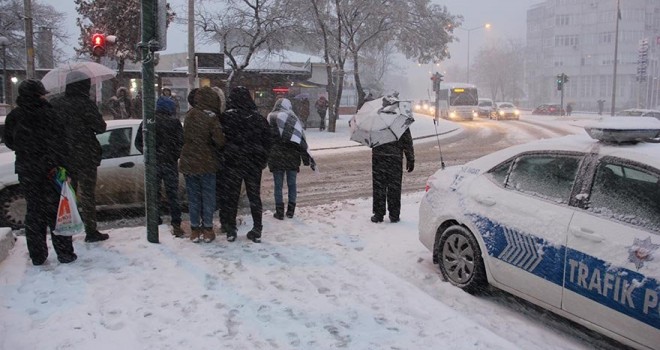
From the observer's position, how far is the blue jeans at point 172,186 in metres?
6.61

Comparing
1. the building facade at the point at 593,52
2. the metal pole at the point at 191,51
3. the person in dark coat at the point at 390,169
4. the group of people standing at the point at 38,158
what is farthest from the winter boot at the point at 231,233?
the building facade at the point at 593,52

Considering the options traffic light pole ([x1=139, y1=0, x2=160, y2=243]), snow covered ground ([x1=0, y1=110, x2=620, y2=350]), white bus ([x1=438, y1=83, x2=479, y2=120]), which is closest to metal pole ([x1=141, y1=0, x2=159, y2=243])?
traffic light pole ([x1=139, y1=0, x2=160, y2=243])

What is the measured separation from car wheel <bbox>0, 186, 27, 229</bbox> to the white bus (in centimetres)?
3821

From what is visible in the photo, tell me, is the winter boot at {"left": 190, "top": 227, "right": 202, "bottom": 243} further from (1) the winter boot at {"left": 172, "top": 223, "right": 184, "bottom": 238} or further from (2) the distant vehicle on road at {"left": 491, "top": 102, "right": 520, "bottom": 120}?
(2) the distant vehicle on road at {"left": 491, "top": 102, "right": 520, "bottom": 120}

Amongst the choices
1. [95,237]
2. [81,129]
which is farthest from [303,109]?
[81,129]

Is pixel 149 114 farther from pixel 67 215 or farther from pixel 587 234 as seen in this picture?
pixel 587 234

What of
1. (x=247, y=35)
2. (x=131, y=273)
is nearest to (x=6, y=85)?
(x=247, y=35)

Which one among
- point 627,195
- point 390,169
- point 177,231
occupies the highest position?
point 627,195

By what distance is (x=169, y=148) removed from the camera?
6633 millimetres

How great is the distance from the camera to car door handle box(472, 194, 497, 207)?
4734 millimetres

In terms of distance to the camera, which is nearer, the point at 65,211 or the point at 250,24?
the point at 65,211

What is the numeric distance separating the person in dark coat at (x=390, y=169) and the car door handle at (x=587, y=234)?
3.33 metres

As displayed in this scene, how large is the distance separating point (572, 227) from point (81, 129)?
496cm

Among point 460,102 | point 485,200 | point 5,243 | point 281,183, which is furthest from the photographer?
point 460,102
